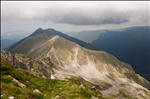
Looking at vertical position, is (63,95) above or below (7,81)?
below

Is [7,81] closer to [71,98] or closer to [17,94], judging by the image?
[17,94]

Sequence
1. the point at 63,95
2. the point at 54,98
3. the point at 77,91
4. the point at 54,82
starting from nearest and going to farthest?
the point at 54,98
the point at 63,95
the point at 77,91
the point at 54,82

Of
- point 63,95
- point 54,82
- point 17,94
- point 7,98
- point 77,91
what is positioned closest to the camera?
point 7,98

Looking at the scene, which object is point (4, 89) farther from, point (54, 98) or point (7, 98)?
point (54, 98)

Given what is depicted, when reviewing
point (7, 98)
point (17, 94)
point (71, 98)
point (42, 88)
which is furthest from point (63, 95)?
point (7, 98)

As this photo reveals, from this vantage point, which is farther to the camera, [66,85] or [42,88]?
[66,85]

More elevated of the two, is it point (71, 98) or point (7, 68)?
point (7, 68)

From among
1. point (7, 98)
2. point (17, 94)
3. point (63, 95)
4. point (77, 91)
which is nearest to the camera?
point (7, 98)

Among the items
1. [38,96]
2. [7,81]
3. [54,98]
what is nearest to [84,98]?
[54,98]

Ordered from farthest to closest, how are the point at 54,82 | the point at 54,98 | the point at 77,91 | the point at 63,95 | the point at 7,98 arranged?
the point at 54,82 < the point at 77,91 < the point at 63,95 < the point at 54,98 < the point at 7,98
